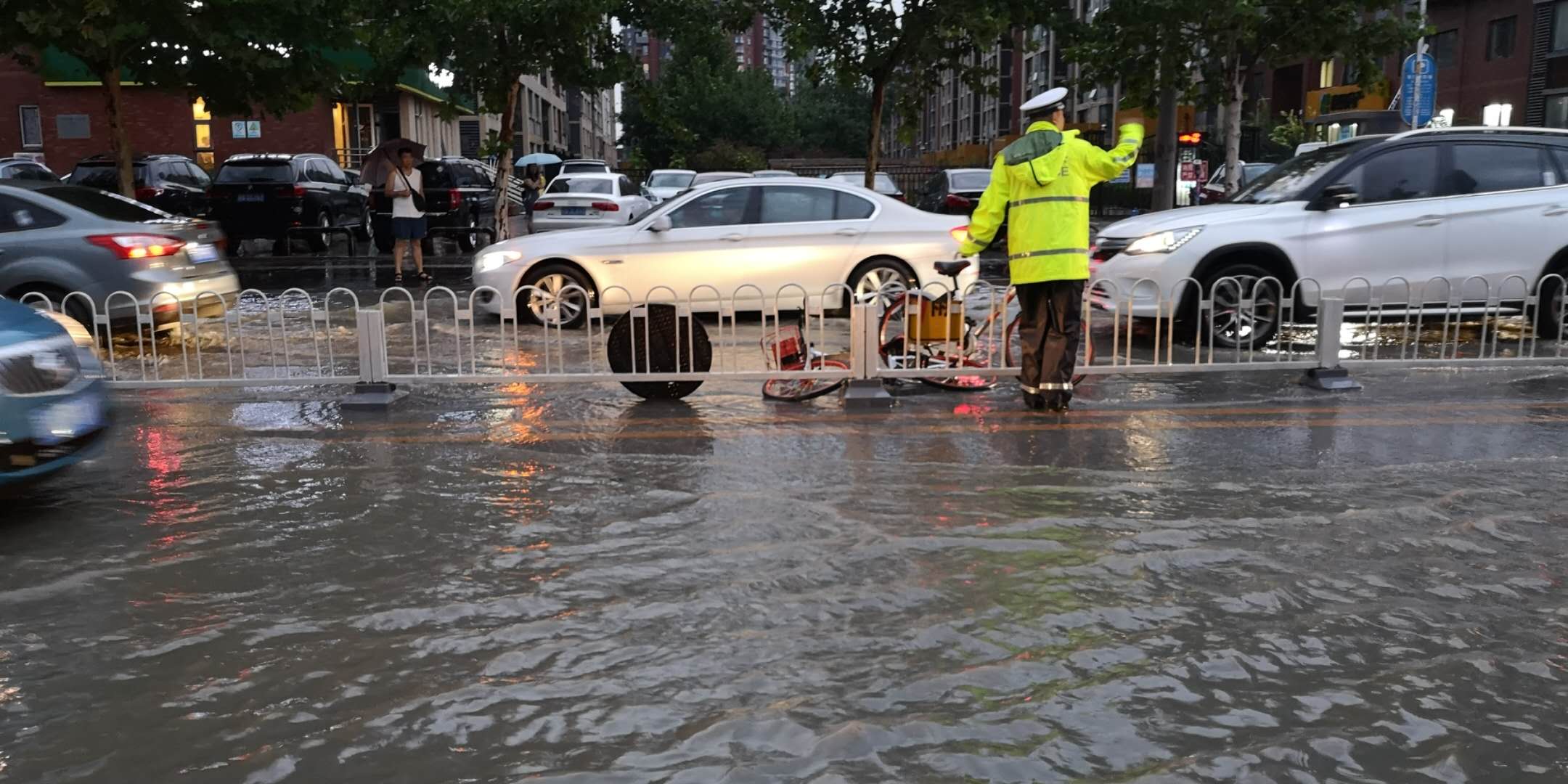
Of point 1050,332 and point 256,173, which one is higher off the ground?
point 256,173

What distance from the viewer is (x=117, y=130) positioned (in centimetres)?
2083

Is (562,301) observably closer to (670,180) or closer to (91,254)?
(91,254)

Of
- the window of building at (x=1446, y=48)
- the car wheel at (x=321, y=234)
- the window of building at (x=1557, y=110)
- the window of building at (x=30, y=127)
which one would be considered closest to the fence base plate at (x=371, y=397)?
the car wheel at (x=321, y=234)

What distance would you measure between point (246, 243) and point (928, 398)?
77.9 feet

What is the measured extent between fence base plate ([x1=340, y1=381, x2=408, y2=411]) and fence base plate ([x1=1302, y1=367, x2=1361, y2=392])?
6.20 metres

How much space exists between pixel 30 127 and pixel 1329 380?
41.8m

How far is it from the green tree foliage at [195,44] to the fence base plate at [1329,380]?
54.2 ft

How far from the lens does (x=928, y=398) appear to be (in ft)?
28.6

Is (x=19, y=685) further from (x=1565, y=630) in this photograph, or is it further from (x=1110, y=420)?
(x=1110, y=420)

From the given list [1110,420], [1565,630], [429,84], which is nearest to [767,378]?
[1110,420]

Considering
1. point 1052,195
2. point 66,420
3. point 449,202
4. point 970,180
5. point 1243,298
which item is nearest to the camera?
point 66,420

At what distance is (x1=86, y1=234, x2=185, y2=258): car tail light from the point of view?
11109mm

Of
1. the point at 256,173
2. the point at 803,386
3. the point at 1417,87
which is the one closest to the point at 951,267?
the point at 803,386

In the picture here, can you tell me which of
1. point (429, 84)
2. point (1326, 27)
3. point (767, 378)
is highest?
point (429, 84)
